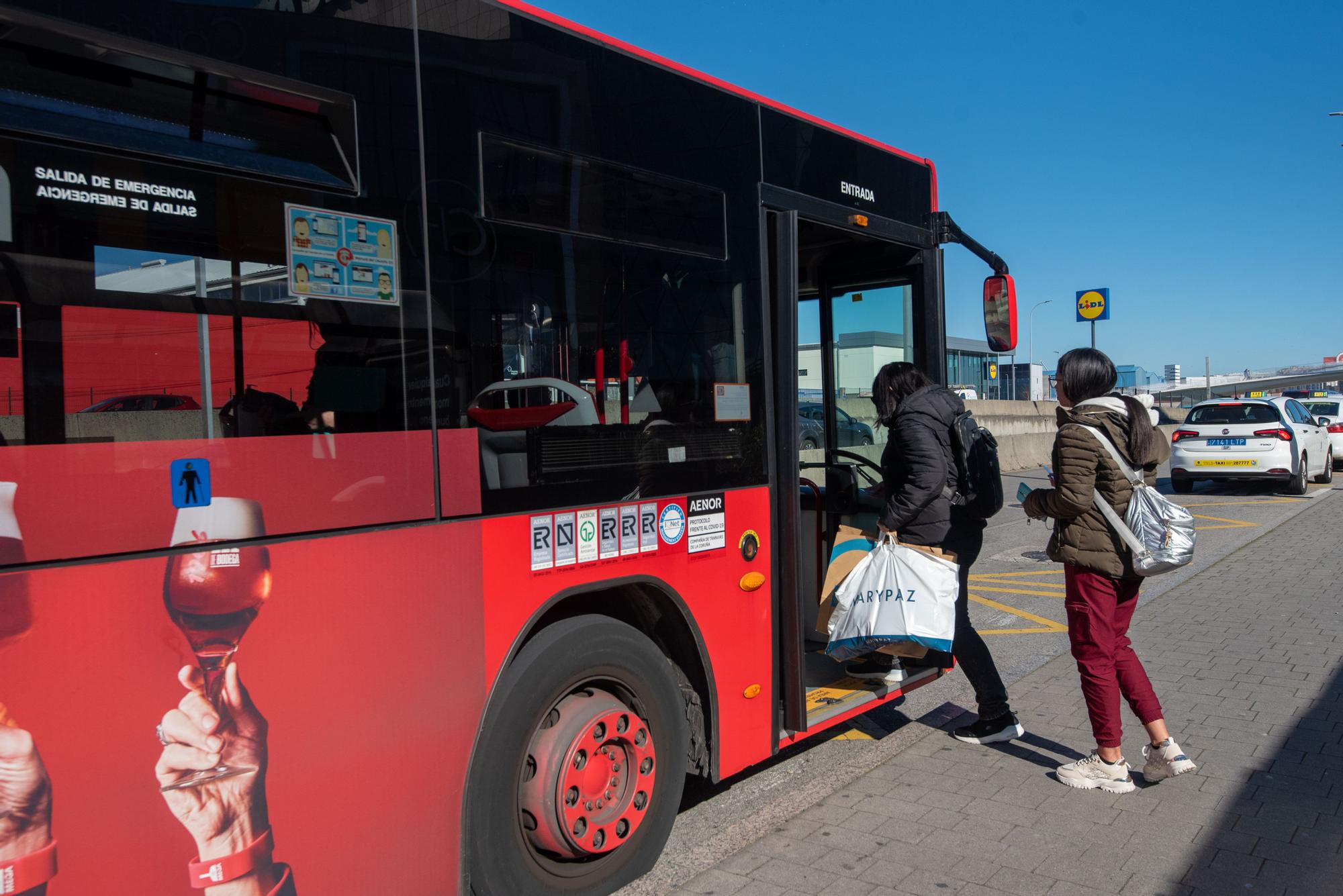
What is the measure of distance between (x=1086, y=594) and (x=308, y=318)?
334 cm

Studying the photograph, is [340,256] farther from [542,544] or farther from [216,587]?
[542,544]

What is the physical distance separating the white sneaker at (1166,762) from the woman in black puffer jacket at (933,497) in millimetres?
724

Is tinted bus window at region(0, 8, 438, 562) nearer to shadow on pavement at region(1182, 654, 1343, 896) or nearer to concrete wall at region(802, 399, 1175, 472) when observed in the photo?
shadow on pavement at region(1182, 654, 1343, 896)

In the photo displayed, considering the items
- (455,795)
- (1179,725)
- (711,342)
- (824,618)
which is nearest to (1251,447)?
(1179,725)

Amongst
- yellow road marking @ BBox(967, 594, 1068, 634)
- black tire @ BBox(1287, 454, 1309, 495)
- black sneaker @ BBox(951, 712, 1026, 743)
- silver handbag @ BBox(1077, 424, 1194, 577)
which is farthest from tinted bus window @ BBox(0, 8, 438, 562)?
black tire @ BBox(1287, 454, 1309, 495)

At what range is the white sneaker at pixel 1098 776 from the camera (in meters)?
4.26

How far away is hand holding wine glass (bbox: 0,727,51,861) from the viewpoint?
6.50ft

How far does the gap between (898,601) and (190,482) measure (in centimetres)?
303

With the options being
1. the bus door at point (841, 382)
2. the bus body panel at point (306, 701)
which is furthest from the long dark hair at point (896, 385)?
the bus body panel at point (306, 701)

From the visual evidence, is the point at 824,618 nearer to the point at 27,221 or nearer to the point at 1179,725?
the point at 1179,725

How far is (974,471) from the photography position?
15.1ft

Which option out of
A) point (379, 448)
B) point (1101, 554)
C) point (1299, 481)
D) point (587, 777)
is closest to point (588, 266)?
point (379, 448)

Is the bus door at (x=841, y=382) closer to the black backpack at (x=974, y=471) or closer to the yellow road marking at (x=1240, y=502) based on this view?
the black backpack at (x=974, y=471)

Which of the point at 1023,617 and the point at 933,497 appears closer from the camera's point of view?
the point at 933,497
